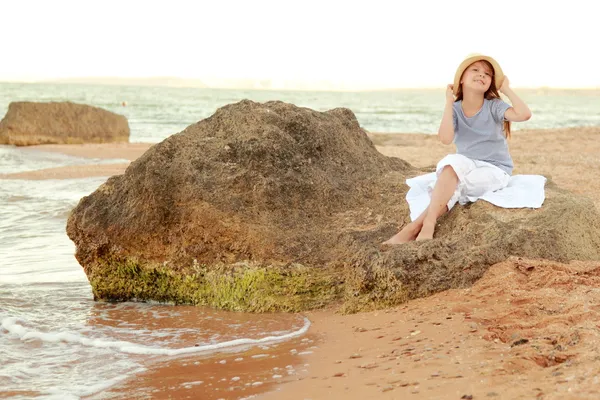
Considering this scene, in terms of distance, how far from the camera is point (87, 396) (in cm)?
353

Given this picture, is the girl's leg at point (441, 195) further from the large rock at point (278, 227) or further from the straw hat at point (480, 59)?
the straw hat at point (480, 59)

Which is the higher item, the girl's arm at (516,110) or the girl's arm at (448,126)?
the girl's arm at (516,110)

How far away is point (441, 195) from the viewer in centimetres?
494

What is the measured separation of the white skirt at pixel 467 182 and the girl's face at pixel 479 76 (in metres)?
0.52

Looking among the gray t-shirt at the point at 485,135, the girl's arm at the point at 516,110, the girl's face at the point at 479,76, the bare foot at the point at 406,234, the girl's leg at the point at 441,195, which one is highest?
the girl's face at the point at 479,76

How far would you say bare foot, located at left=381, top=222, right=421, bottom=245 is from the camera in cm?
479

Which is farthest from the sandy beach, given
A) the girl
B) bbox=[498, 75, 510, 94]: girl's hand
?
bbox=[498, 75, 510, 94]: girl's hand

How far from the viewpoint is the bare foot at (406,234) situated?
479 centimetres

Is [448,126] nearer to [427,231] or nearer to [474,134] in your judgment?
[474,134]

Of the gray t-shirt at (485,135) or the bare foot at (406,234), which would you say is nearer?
the bare foot at (406,234)

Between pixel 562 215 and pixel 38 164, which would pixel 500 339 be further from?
pixel 38 164

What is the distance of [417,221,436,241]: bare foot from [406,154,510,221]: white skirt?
0.54 ft

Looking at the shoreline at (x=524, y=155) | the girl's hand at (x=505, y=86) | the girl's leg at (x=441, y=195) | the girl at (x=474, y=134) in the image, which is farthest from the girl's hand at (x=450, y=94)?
the shoreline at (x=524, y=155)

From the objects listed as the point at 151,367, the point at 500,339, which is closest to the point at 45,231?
the point at 151,367
